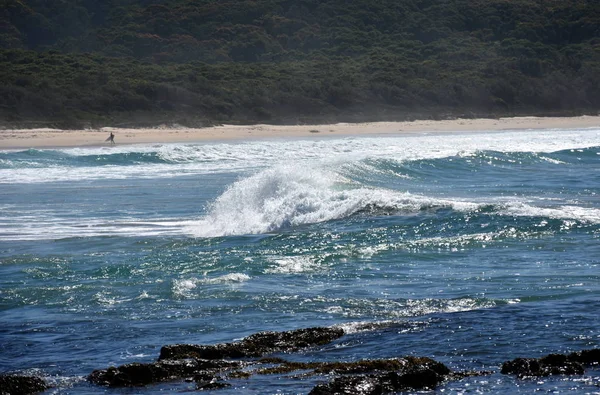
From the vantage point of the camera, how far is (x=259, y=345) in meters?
8.23

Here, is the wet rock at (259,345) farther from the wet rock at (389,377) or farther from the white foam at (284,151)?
the white foam at (284,151)

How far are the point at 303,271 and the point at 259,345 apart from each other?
3.48m

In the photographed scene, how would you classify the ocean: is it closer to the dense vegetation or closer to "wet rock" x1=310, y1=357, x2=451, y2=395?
"wet rock" x1=310, y1=357, x2=451, y2=395

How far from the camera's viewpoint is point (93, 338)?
884 cm

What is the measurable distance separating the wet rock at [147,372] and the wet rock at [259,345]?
197 millimetres

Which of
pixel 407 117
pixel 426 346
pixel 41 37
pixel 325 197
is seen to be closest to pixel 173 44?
pixel 41 37

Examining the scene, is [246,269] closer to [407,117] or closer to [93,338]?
[93,338]

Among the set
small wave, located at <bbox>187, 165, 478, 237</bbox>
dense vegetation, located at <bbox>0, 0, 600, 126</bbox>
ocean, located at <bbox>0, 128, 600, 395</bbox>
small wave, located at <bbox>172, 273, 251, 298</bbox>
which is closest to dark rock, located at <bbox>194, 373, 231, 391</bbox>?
ocean, located at <bbox>0, 128, 600, 395</bbox>

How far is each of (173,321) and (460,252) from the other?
187 inches

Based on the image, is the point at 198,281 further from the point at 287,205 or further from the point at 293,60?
the point at 293,60

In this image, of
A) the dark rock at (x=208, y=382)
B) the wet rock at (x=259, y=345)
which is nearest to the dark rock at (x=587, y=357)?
the wet rock at (x=259, y=345)

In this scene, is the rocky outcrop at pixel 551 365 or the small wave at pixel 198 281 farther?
the small wave at pixel 198 281

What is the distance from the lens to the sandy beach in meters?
37.0

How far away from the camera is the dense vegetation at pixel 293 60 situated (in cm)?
4856
